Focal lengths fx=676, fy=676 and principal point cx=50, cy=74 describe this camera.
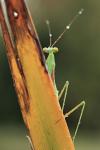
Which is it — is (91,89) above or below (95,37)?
below

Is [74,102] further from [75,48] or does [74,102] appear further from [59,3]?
[59,3]

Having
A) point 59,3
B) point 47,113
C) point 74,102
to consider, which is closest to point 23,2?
point 47,113

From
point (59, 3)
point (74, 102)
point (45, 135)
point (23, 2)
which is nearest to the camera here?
point (23, 2)

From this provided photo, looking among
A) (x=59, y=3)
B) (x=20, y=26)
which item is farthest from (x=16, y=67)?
(x=59, y=3)

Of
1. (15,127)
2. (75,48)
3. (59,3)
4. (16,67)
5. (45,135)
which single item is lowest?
(15,127)

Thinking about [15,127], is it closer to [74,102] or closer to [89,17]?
[74,102]

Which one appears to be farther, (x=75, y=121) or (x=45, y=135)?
(x=75, y=121)

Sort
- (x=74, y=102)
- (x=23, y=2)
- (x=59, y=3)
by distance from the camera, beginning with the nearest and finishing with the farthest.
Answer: (x=23, y=2)
(x=74, y=102)
(x=59, y=3)
